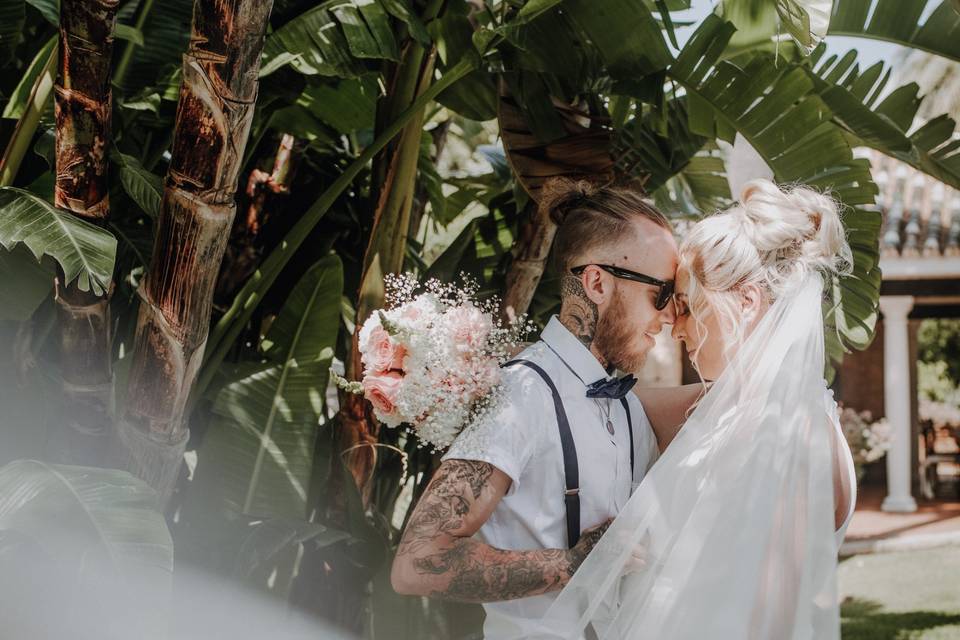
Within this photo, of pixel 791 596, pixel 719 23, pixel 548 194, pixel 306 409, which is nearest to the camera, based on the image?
pixel 791 596

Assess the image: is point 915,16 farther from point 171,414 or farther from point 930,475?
point 930,475

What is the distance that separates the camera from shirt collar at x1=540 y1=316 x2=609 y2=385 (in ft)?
7.57

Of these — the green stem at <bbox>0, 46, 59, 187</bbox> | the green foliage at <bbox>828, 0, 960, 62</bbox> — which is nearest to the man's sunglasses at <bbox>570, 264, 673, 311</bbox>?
the green foliage at <bbox>828, 0, 960, 62</bbox>

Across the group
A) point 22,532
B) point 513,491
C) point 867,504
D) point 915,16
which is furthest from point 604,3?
point 867,504

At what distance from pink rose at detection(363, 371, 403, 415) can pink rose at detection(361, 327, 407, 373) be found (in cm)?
2

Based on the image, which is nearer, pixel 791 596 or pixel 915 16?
pixel 791 596

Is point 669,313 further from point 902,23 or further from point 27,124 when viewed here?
point 27,124

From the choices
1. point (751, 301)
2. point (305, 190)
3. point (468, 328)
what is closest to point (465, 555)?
point (468, 328)

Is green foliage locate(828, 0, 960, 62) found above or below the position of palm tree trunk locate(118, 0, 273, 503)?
above

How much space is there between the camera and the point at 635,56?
9.80ft

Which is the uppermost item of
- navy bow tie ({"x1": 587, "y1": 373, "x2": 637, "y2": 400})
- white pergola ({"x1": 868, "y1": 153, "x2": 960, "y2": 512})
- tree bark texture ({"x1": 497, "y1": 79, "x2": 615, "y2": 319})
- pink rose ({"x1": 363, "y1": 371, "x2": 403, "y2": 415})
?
tree bark texture ({"x1": 497, "y1": 79, "x2": 615, "y2": 319})

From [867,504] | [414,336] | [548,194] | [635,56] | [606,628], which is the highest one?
[635,56]

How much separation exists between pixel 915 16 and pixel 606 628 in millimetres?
2509

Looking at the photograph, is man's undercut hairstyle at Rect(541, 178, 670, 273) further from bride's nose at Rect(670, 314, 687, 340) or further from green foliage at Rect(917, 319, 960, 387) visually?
green foliage at Rect(917, 319, 960, 387)
